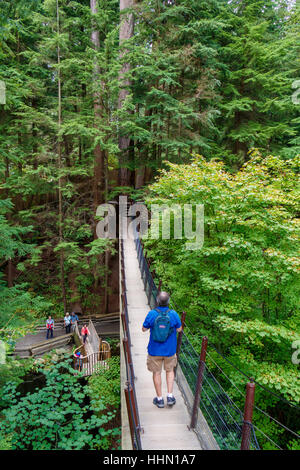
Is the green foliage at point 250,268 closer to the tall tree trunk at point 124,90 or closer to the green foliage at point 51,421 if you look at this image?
the green foliage at point 51,421

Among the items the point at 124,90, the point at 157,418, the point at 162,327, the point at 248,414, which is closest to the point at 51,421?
the point at 157,418

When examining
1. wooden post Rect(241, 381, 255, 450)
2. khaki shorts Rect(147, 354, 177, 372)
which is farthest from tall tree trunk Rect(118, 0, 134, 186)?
wooden post Rect(241, 381, 255, 450)

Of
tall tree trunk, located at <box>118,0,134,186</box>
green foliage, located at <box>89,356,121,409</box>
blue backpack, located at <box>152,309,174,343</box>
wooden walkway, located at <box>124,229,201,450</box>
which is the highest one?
tall tree trunk, located at <box>118,0,134,186</box>

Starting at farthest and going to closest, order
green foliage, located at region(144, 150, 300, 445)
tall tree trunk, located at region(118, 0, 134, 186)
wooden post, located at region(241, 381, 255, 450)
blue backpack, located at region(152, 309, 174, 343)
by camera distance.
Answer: tall tree trunk, located at region(118, 0, 134, 186) → green foliage, located at region(144, 150, 300, 445) → blue backpack, located at region(152, 309, 174, 343) → wooden post, located at region(241, 381, 255, 450)

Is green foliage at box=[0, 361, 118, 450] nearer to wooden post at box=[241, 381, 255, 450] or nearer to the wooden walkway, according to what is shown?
the wooden walkway

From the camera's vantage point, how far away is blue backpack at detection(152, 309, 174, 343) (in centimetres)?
354

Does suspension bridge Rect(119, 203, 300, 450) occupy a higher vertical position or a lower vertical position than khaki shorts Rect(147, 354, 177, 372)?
lower

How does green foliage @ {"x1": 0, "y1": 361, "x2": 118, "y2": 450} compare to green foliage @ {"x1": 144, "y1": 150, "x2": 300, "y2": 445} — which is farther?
green foliage @ {"x1": 144, "y1": 150, "x2": 300, "y2": 445}

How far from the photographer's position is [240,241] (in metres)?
5.04

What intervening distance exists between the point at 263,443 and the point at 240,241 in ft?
16.3

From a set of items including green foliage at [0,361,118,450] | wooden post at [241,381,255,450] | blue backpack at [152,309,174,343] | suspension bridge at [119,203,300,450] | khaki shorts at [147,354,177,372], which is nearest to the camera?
wooden post at [241,381,255,450]

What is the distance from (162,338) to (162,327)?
0.15m

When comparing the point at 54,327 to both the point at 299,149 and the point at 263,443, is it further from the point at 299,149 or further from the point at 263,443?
the point at 299,149

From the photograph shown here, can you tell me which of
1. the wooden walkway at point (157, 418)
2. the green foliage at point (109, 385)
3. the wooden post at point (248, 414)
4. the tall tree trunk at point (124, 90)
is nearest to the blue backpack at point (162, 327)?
the wooden walkway at point (157, 418)
